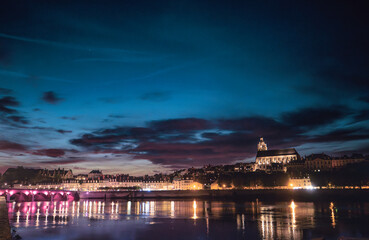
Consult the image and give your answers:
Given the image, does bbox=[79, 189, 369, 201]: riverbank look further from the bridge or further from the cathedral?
the cathedral

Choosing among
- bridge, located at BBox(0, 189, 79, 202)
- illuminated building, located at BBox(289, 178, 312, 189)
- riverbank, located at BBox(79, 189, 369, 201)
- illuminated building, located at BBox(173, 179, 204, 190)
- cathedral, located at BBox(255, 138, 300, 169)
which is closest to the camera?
riverbank, located at BBox(79, 189, 369, 201)

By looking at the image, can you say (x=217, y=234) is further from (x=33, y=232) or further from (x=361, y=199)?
(x=361, y=199)

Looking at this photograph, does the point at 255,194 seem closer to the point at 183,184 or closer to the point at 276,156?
the point at 276,156

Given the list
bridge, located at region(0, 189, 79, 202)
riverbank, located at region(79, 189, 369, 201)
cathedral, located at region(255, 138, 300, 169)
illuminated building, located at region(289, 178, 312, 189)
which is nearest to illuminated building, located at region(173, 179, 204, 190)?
cathedral, located at region(255, 138, 300, 169)

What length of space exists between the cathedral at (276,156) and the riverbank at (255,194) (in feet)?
256

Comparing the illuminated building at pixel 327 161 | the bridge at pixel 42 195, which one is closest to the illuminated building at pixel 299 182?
the illuminated building at pixel 327 161

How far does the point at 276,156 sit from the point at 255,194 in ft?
275

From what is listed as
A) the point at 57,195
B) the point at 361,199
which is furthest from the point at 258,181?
the point at 57,195

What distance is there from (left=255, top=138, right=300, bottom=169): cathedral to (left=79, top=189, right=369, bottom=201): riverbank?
77909 millimetres

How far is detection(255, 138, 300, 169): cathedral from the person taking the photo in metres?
181

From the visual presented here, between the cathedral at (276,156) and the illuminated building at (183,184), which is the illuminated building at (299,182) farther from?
the illuminated building at (183,184)

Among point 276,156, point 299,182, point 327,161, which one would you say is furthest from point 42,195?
point 327,161

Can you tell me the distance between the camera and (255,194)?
10638 cm

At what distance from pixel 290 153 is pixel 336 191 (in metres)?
90.7
